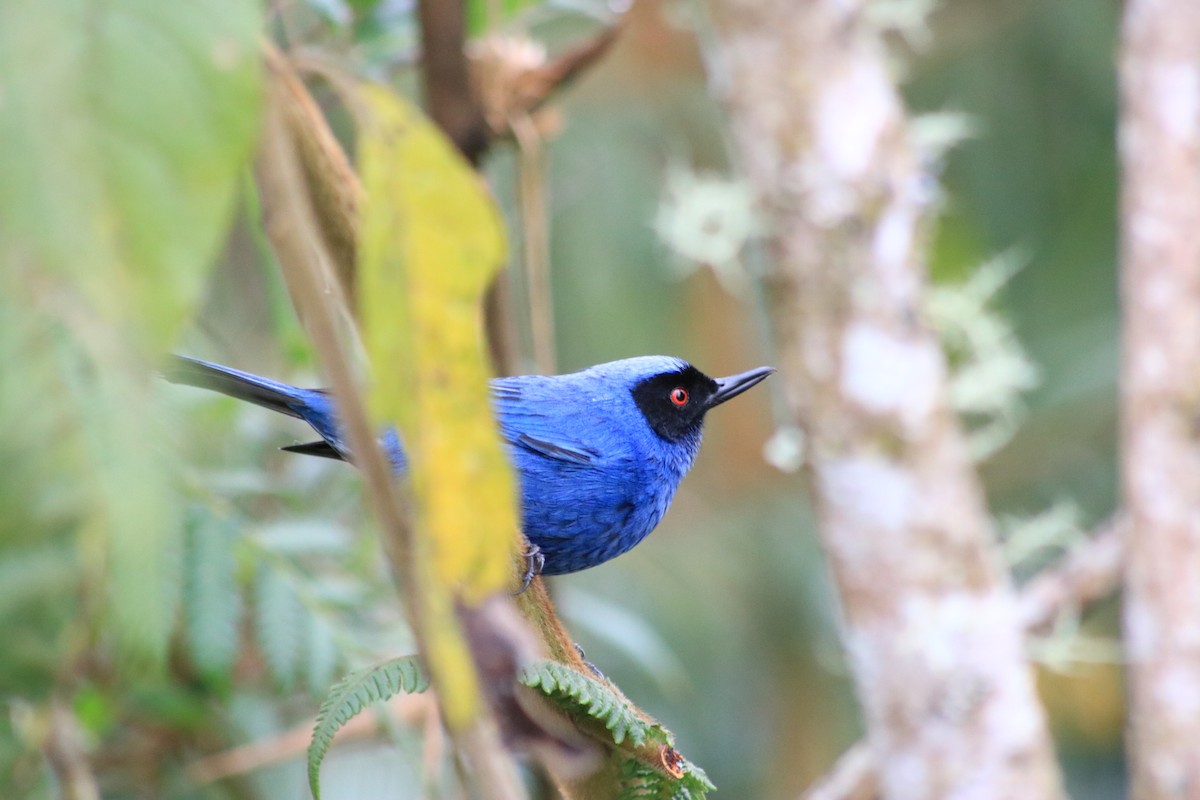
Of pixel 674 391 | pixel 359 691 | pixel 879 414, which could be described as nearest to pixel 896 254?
pixel 879 414

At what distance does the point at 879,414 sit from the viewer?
128 inches

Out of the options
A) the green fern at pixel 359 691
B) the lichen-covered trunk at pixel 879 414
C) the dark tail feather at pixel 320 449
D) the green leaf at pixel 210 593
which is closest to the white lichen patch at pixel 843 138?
the lichen-covered trunk at pixel 879 414

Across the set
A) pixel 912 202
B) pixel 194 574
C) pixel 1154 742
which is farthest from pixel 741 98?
pixel 1154 742

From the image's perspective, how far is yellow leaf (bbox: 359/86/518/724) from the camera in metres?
0.66

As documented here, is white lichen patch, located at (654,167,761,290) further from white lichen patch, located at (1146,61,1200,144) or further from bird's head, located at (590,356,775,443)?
white lichen patch, located at (1146,61,1200,144)

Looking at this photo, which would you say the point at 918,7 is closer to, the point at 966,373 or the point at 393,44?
the point at 966,373

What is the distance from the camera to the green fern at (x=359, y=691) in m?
1.16

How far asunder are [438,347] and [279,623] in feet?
7.19

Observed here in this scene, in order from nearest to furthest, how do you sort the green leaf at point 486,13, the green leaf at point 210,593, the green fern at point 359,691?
1. the green fern at point 359,691
2. the green leaf at point 210,593
3. the green leaf at point 486,13

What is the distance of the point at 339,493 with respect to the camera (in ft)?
11.8

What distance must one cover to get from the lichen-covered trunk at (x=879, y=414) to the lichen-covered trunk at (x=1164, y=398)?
17.2 inches

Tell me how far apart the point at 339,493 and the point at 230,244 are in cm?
167

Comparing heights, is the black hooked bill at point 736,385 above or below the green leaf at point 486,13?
below

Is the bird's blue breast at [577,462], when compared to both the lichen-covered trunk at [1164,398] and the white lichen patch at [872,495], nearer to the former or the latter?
the white lichen patch at [872,495]
